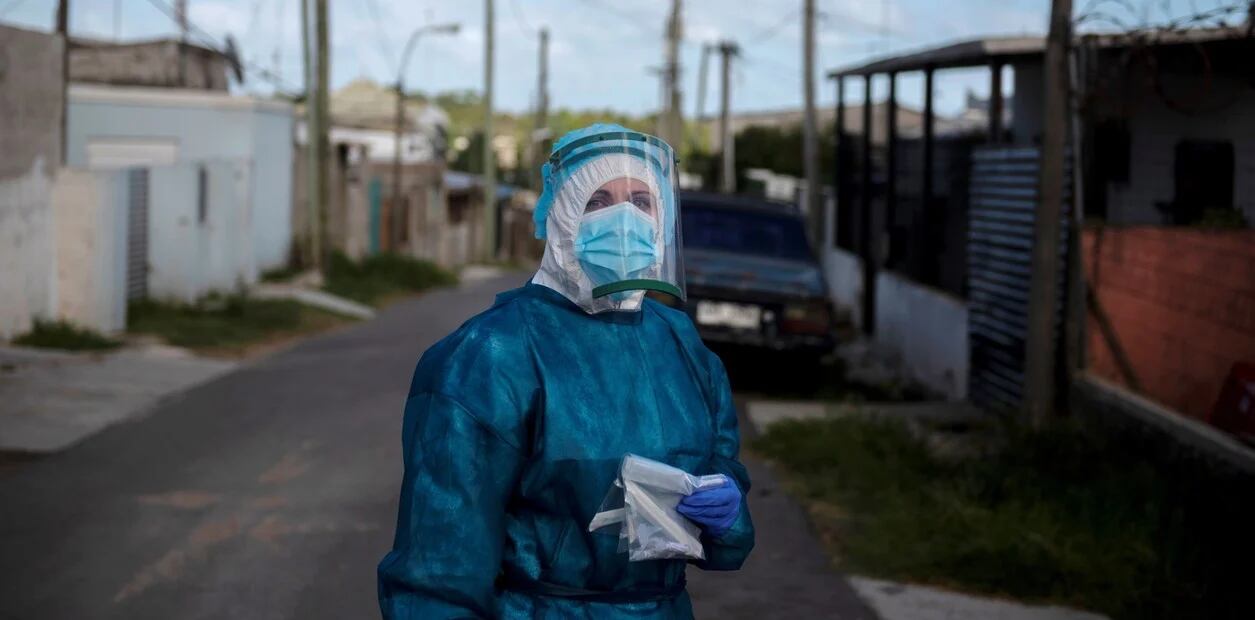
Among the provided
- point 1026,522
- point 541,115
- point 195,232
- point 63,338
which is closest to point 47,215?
point 63,338

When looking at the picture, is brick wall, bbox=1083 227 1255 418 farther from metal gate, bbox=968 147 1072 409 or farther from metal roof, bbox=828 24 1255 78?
metal roof, bbox=828 24 1255 78

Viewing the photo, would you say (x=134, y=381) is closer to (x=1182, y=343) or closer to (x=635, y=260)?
(x=1182, y=343)

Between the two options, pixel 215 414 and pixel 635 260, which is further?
pixel 215 414

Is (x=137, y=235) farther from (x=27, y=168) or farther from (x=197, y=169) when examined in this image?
(x=27, y=168)

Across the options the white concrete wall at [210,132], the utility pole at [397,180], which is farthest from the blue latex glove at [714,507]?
the utility pole at [397,180]

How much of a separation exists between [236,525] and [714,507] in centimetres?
598

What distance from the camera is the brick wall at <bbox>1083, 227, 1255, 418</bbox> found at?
9344mm

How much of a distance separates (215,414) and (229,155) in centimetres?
1735

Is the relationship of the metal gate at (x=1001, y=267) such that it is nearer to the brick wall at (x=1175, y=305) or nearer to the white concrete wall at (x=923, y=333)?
the brick wall at (x=1175, y=305)

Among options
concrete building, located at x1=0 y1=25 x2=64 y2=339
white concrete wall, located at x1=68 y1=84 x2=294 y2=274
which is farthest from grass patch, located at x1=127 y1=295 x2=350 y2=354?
white concrete wall, located at x1=68 y1=84 x2=294 y2=274

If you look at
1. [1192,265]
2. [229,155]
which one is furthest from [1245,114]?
[229,155]

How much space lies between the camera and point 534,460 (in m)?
2.83

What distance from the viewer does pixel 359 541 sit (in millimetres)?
8133

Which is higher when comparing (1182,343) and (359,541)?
(1182,343)
